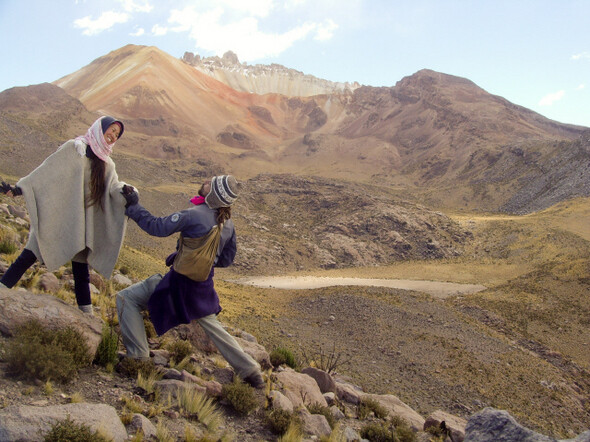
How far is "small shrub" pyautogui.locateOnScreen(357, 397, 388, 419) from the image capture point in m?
5.09

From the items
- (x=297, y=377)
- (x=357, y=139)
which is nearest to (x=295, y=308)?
(x=297, y=377)

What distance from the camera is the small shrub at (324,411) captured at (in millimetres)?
4344

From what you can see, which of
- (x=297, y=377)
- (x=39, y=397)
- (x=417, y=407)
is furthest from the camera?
(x=417, y=407)

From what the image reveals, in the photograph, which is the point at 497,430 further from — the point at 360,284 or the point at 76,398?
the point at 360,284

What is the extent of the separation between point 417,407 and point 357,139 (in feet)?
251

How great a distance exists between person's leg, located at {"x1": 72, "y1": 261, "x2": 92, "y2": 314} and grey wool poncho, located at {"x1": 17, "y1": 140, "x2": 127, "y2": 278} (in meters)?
0.15

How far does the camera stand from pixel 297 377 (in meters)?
5.04

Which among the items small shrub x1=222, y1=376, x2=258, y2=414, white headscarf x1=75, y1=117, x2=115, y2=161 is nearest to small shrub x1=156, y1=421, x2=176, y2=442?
small shrub x1=222, y1=376, x2=258, y2=414

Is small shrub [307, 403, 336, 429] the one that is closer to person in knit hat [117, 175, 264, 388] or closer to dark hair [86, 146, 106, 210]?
person in knit hat [117, 175, 264, 388]

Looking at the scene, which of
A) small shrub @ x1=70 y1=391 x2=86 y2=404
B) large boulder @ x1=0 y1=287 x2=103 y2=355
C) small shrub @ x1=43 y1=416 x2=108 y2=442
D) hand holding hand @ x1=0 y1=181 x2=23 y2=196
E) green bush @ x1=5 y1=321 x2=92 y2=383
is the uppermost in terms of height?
hand holding hand @ x1=0 y1=181 x2=23 y2=196

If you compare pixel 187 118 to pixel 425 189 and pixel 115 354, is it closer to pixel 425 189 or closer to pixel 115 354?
pixel 425 189

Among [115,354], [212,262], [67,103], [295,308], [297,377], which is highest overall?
[67,103]

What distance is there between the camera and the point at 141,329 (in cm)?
397

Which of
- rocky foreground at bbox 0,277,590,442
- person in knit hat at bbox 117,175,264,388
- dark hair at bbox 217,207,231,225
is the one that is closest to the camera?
rocky foreground at bbox 0,277,590,442
